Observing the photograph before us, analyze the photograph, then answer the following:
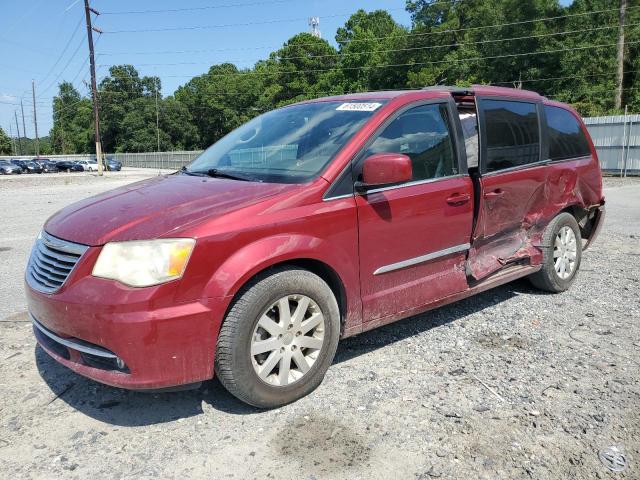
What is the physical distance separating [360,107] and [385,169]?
77 cm

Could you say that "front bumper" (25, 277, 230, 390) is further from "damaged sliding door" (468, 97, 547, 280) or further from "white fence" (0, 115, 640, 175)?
"white fence" (0, 115, 640, 175)

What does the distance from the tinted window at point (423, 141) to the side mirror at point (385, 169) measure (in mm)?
242

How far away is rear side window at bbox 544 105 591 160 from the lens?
16.6 ft

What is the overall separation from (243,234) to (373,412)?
4.15 feet

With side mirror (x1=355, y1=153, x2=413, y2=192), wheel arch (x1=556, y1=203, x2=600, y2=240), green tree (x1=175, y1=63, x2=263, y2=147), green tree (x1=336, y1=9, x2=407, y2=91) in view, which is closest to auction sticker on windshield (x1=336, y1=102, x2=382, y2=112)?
side mirror (x1=355, y1=153, x2=413, y2=192)

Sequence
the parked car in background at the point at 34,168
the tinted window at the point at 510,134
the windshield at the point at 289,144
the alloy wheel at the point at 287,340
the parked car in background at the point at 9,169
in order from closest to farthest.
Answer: the alloy wheel at the point at 287,340, the windshield at the point at 289,144, the tinted window at the point at 510,134, the parked car in background at the point at 9,169, the parked car in background at the point at 34,168

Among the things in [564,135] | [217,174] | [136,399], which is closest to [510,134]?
[564,135]

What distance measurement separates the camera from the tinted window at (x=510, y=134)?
4.35m

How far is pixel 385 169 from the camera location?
10.6 ft

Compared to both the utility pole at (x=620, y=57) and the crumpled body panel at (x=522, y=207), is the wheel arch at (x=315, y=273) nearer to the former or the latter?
the crumpled body panel at (x=522, y=207)

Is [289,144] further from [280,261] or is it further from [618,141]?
[618,141]

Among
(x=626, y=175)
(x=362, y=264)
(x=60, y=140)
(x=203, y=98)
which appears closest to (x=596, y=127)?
(x=626, y=175)

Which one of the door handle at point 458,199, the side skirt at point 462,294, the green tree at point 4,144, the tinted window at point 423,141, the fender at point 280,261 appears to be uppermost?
the green tree at point 4,144

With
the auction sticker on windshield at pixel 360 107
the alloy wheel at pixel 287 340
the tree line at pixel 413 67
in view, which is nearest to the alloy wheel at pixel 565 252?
the auction sticker on windshield at pixel 360 107
